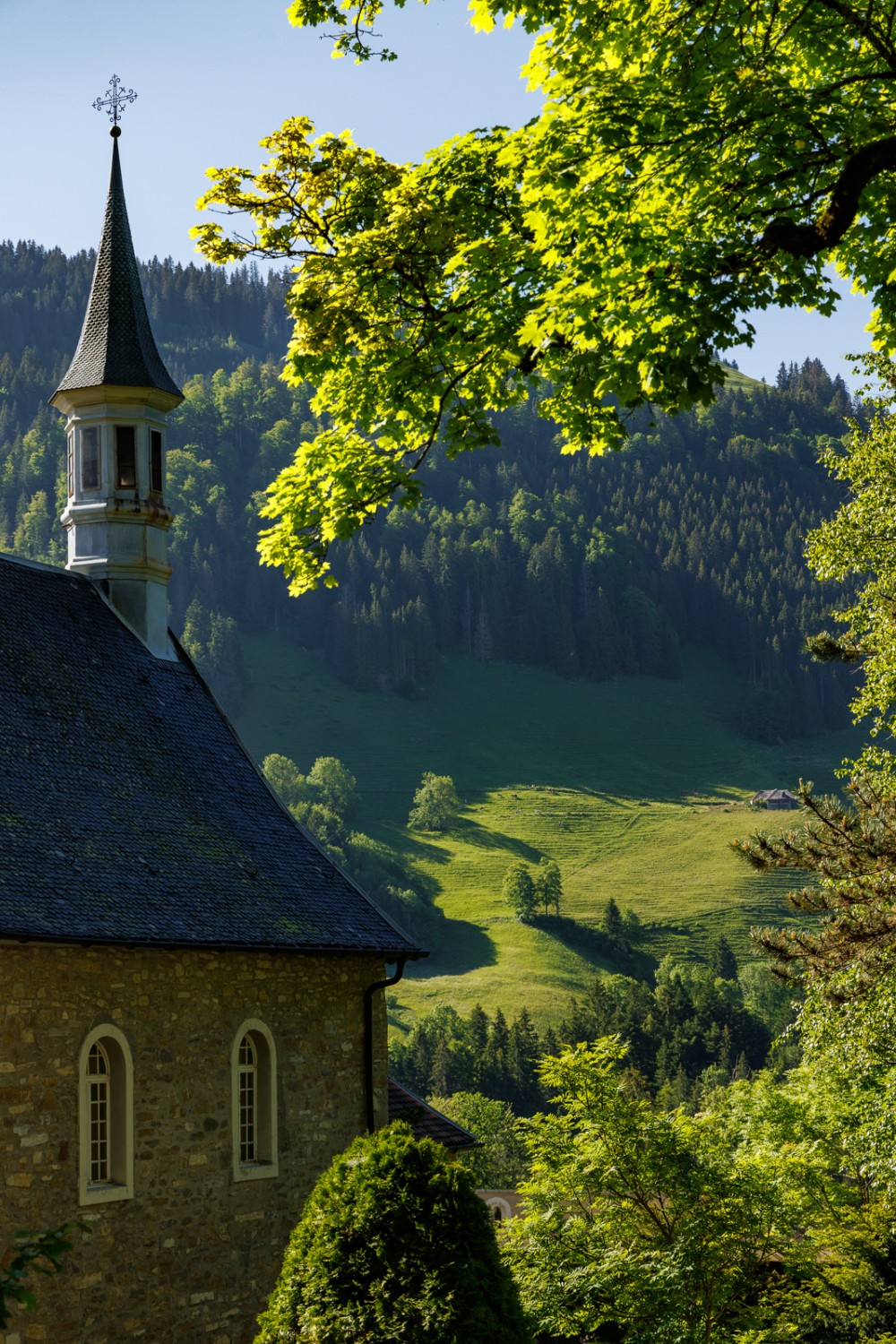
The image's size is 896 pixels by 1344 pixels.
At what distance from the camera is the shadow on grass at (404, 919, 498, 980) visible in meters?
152

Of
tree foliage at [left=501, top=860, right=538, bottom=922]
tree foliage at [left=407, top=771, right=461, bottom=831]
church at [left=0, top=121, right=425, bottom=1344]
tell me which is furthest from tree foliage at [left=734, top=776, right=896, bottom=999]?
tree foliage at [left=407, top=771, right=461, bottom=831]

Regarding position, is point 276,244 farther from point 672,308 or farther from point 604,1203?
point 604,1203

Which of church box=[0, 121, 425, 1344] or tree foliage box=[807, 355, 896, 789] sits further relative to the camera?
Answer: tree foliage box=[807, 355, 896, 789]

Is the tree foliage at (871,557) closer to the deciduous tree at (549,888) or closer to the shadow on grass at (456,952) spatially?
the shadow on grass at (456,952)

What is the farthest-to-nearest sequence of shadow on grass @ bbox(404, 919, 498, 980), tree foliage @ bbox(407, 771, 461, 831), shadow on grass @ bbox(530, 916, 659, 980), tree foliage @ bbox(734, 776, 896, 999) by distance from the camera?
tree foliage @ bbox(407, 771, 461, 831) < shadow on grass @ bbox(530, 916, 659, 980) < shadow on grass @ bbox(404, 919, 498, 980) < tree foliage @ bbox(734, 776, 896, 999)

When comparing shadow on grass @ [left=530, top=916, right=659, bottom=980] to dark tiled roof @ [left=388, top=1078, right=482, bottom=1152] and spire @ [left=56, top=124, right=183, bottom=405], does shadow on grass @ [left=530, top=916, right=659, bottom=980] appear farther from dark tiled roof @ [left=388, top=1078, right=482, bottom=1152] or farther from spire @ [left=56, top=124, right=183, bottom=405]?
spire @ [left=56, top=124, right=183, bottom=405]

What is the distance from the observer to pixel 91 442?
82.4ft

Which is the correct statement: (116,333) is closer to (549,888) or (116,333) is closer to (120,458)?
(120,458)

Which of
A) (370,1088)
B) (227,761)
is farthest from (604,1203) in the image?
(227,761)

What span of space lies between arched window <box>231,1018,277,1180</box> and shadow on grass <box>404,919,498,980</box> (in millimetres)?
131278

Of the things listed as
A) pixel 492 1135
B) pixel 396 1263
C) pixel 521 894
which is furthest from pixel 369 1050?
pixel 521 894

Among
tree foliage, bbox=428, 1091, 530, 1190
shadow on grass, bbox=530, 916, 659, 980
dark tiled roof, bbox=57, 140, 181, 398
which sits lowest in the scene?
tree foliage, bbox=428, 1091, 530, 1190

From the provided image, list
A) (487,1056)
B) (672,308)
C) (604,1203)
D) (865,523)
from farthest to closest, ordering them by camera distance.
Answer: (487,1056), (865,523), (604,1203), (672,308)

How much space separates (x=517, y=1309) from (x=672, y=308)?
7805 mm
